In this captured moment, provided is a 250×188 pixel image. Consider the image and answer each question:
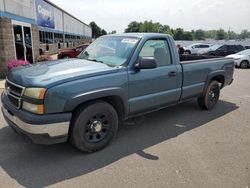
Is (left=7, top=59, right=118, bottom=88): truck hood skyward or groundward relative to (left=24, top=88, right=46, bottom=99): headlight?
skyward

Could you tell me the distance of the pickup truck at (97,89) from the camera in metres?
3.21

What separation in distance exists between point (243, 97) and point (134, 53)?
5.14 metres

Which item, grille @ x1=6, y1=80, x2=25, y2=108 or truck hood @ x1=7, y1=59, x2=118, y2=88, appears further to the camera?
grille @ x1=6, y1=80, x2=25, y2=108

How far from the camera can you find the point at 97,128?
3805 mm

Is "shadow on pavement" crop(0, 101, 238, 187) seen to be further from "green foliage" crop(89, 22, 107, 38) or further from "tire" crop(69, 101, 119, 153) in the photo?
"green foliage" crop(89, 22, 107, 38)

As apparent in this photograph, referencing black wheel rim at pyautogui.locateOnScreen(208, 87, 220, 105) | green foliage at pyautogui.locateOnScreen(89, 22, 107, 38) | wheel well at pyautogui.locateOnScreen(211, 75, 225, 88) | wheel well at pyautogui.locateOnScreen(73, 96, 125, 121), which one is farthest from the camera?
green foliage at pyautogui.locateOnScreen(89, 22, 107, 38)

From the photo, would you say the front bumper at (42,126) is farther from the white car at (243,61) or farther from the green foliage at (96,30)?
the green foliage at (96,30)

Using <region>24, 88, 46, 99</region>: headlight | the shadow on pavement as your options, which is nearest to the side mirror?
the shadow on pavement

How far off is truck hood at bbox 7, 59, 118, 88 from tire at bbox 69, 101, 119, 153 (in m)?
0.50

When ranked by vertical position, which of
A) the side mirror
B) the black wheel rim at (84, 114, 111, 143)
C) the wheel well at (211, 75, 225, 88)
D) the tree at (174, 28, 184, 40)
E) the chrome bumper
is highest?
the tree at (174, 28, 184, 40)

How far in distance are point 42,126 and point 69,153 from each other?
0.84 meters

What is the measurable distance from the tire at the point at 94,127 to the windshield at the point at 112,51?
848 mm

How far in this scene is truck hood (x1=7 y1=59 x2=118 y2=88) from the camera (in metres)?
3.24

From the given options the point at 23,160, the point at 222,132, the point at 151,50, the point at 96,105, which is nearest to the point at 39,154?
the point at 23,160
